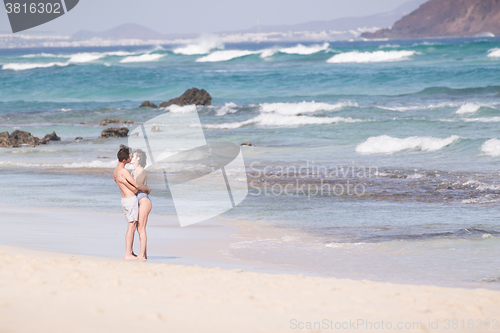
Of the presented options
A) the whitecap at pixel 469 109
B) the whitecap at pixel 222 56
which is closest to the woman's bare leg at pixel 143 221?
the whitecap at pixel 469 109

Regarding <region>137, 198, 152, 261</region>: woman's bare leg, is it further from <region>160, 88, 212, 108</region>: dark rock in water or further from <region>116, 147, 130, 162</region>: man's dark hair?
<region>160, 88, 212, 108</region>: dark rock in water

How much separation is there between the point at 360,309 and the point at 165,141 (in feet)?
47.7

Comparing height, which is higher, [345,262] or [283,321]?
[283,321]

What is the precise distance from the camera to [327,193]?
33.4 feet

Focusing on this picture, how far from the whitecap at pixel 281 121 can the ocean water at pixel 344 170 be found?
94mm

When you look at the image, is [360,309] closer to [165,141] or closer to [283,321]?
[283,321]

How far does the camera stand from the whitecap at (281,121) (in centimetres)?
2138

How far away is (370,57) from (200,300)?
5627cm

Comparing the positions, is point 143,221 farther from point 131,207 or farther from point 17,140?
point 17,140

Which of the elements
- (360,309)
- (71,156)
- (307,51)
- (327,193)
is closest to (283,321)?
(360,309)

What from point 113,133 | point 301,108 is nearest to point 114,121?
point 113,133

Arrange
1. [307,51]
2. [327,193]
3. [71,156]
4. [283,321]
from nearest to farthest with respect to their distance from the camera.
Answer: [283,321] → [327,193] → [71,156] → [307,51]

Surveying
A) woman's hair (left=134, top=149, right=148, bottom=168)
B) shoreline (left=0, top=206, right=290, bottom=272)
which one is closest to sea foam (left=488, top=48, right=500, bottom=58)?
shoreline (left=0, top=206, right=290, bottom=272)

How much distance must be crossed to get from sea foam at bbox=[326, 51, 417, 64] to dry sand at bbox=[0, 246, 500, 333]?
171ft
